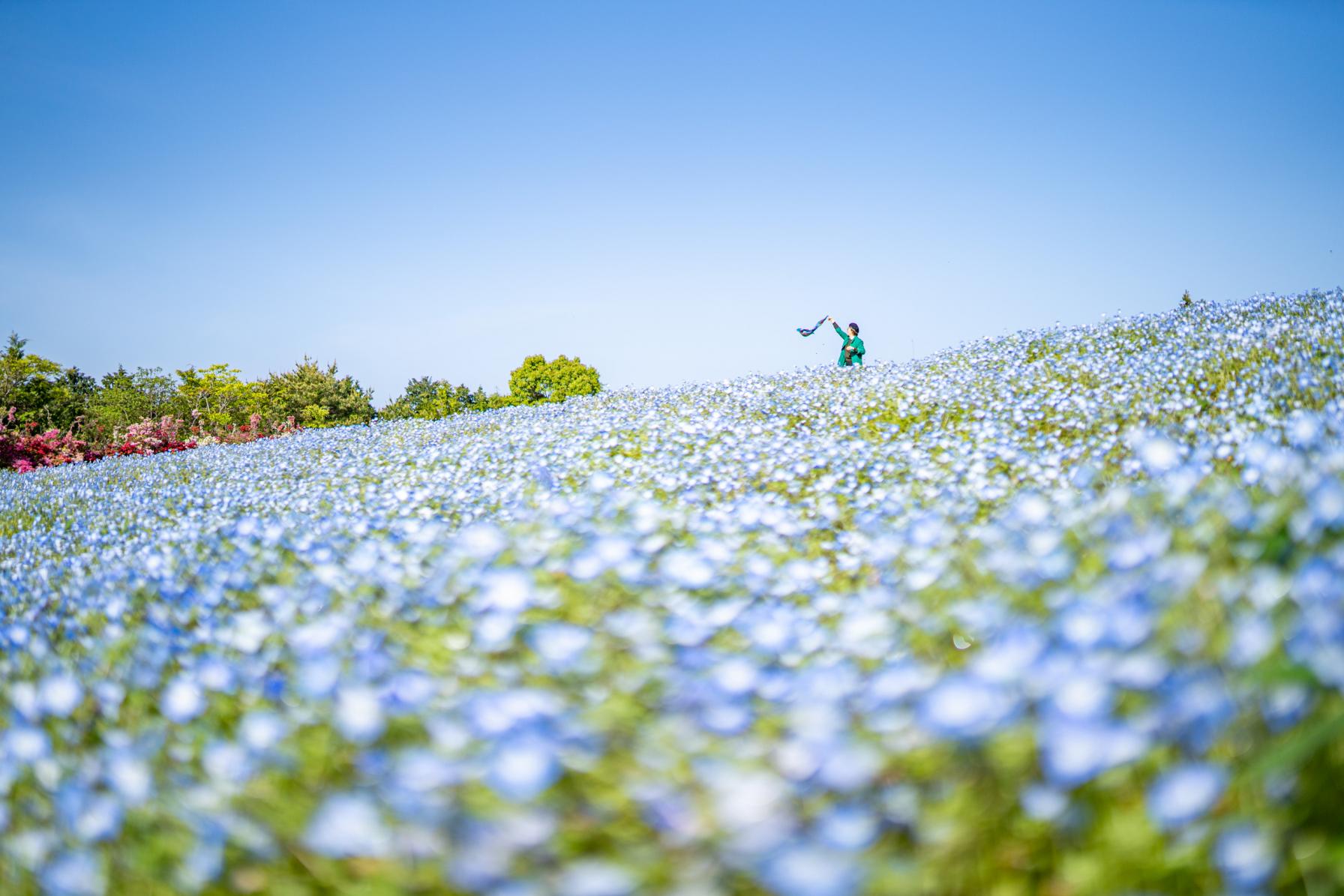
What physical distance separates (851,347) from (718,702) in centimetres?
1314

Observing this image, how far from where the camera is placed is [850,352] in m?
13.8

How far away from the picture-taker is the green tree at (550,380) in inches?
1259

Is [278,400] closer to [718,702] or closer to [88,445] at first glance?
[88,445]

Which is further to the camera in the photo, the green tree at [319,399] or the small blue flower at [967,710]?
the green tree at [319,399]

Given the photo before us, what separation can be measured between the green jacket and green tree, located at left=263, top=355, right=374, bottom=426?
18.3 metres

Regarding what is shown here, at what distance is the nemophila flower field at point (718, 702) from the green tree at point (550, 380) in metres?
28.6

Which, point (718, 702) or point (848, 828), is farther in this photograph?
point (718, 702)

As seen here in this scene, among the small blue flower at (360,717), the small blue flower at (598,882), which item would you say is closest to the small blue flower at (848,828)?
the small blue flower at (598,882)

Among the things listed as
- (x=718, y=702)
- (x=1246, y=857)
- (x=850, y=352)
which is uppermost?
(x=850, y=352)

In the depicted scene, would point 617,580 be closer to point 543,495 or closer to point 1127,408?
point 543,495

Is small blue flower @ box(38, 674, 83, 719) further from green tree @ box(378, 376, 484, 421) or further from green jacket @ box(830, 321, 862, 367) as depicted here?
green tree @ box(378, 376, 484, 421)

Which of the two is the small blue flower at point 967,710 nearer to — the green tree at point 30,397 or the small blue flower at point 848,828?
the small blue flower at point 848,828

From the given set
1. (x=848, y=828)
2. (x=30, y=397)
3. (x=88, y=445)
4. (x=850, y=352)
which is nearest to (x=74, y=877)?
(x=848, y=828)

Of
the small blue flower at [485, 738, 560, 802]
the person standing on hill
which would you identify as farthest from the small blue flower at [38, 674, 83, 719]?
the person standing on hill
